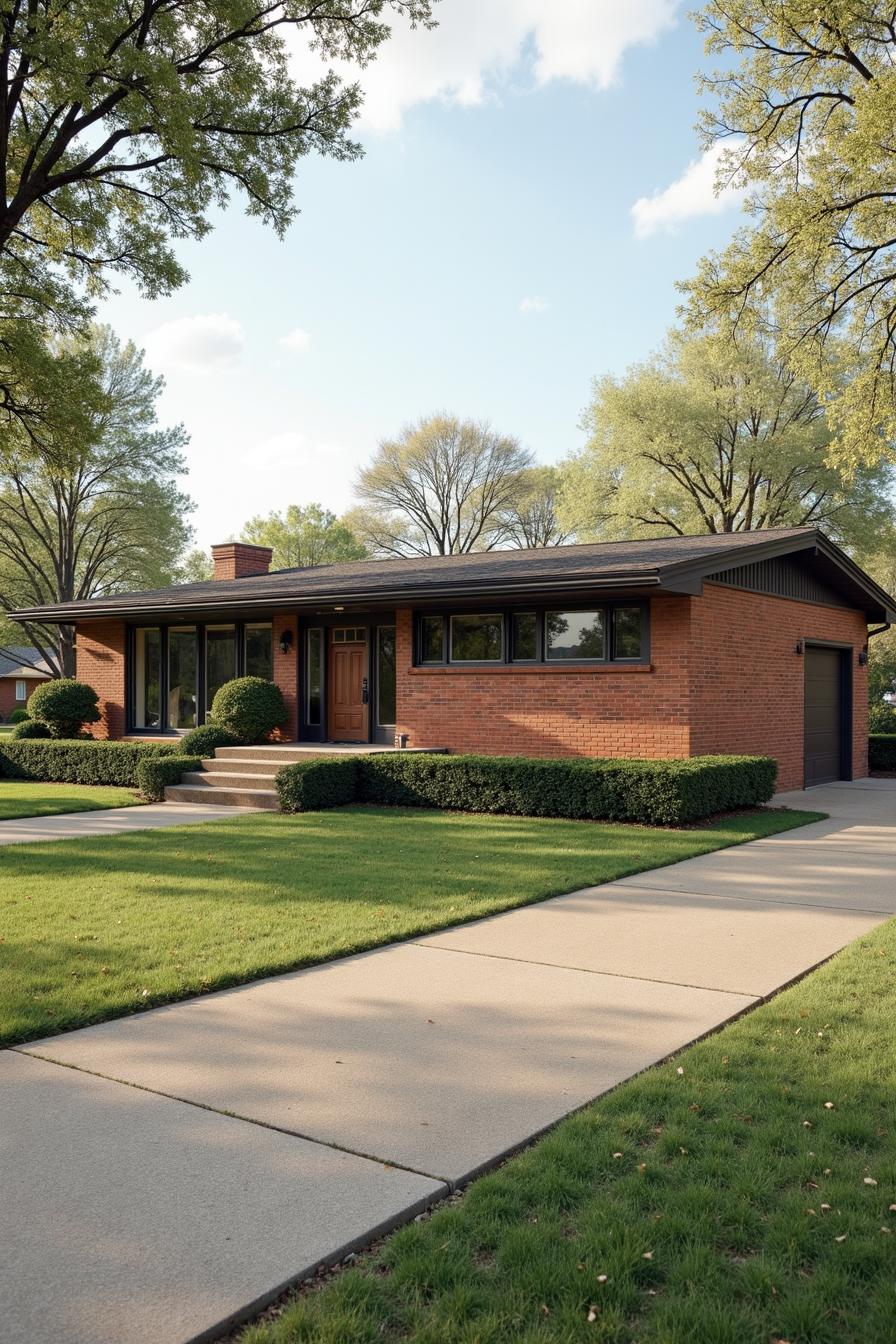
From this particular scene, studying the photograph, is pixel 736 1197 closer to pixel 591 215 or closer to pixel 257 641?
pixel 591 215

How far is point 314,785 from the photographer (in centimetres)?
1330

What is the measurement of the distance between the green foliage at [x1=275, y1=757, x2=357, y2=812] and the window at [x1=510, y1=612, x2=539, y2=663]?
314cm

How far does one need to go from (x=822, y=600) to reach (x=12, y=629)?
103 feet

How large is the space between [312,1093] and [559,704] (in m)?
11.0

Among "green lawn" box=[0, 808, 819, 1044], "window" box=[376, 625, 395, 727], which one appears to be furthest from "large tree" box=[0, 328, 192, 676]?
"green lawn" box=[0, 808, 819, 1044]

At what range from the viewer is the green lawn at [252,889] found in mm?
5406

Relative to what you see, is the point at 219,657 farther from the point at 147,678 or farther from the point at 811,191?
the point at 811,191

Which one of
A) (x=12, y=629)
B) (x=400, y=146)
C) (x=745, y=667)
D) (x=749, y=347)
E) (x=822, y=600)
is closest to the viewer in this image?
(x=400, y=146)

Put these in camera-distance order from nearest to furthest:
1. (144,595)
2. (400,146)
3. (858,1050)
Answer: (858,1050) → (400,146) → (144,595)

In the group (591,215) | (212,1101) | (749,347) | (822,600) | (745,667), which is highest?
(749,347)

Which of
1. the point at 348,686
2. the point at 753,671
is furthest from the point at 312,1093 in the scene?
the point at 348,686

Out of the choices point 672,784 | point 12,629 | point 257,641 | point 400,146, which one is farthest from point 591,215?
point 12,629

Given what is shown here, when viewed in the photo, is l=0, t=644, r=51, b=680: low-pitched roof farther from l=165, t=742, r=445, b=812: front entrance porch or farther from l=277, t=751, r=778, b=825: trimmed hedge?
l=277, t=751, r=778, b=825: trimmed hedge

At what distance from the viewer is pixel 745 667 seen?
15266mm
